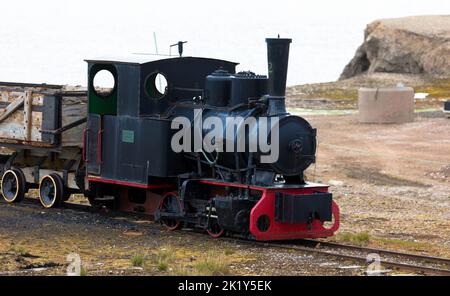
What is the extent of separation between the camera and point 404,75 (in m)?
55.4

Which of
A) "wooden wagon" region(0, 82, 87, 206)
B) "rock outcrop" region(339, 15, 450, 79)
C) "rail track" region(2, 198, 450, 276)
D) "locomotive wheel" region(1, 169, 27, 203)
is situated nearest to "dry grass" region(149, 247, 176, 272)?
"rail track" region(2, 198, 450, 276)

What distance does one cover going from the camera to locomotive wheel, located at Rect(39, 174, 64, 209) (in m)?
19.8

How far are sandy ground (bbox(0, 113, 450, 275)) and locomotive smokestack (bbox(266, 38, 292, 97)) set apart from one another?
244 centimetres

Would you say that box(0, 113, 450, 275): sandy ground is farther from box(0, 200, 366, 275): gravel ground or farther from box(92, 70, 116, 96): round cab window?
box(92, 70, 116, 96): round cab window

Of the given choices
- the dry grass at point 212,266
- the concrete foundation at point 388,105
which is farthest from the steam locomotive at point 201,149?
the concrete foundation at point 388,105

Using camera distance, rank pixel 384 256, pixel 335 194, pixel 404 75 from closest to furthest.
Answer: pixel 384 256 → pixel 335 194 → pixel 404 75

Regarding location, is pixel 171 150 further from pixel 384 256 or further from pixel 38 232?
pixel 384 256

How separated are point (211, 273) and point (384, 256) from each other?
3076mm

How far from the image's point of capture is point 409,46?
56.2 metres

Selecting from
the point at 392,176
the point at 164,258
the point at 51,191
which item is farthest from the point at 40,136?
the point at 392,176

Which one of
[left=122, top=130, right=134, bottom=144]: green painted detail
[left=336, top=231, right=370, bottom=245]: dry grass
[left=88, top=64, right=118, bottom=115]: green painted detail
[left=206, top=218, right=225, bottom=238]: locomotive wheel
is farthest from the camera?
[left=88, top=64, right=118, bottom=115]: green painted detail

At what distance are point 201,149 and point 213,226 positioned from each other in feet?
4.07

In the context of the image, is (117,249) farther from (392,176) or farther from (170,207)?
(392,176)
